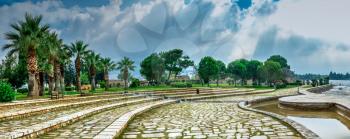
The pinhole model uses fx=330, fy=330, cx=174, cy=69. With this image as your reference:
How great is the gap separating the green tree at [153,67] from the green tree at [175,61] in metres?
3.73

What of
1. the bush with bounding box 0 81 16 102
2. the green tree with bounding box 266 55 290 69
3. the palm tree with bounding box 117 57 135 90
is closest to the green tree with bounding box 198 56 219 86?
the palm tree with bounding box 117 57 135 90

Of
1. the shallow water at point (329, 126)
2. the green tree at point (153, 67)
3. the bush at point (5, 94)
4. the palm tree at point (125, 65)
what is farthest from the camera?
the green tree at point (153, 67)

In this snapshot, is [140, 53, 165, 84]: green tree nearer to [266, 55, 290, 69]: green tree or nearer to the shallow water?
[266, 55, 290, 69]: green tree

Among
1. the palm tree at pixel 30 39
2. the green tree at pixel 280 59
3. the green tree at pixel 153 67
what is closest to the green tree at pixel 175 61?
the green tree at pixel 153 67

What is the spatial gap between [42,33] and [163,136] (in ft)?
83.2

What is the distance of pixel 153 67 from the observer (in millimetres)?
88125

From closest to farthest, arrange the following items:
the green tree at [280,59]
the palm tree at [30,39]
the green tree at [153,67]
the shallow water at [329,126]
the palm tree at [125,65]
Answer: the shallow water at [329,126], the palm tree at [30,39], the palm tree at [125,65], the green tree at [153,67], the green tree at [280,59]

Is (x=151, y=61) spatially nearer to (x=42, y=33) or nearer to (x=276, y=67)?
(x=276, y=67)

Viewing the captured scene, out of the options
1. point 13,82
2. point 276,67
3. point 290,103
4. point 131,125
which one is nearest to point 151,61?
point 276,67

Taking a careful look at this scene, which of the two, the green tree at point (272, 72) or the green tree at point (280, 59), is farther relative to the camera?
the green tree at point (280, 59)

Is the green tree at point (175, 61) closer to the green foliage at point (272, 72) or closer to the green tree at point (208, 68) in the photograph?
the green tree at point (208, 68)

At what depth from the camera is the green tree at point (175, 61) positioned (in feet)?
307

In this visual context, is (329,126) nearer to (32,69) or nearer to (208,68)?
(32,69)

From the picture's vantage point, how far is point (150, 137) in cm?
841
